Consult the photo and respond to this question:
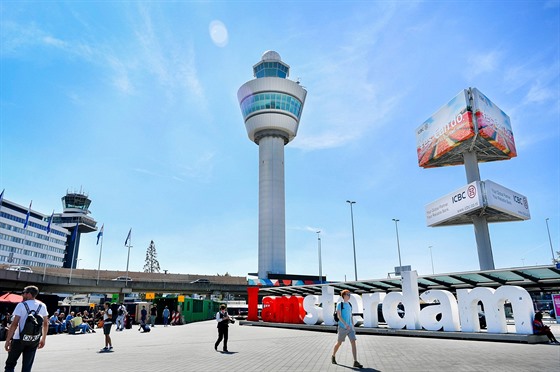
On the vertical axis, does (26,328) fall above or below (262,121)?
below

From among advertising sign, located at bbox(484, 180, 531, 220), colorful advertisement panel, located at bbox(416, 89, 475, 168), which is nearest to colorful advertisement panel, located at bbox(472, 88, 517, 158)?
colorful advertisement panel, located at bbox(416, 89, 475, 168)

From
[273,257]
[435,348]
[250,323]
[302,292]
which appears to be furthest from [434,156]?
[273,257]

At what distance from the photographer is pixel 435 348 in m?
13.0

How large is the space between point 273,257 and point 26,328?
233ft

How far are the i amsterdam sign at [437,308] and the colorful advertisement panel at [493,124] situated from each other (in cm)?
2667

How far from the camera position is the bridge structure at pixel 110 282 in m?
43.0

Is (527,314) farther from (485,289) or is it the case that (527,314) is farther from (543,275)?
(543,275)

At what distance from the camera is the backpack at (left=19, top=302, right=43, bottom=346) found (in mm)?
6660

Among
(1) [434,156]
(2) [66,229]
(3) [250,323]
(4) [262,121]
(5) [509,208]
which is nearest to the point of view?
(3) [250,323]

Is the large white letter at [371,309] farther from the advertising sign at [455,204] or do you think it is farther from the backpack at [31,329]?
the advertising sign at [455,204]

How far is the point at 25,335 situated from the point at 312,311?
1972cm

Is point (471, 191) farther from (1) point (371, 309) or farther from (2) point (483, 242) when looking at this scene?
(1) point (371, 309)

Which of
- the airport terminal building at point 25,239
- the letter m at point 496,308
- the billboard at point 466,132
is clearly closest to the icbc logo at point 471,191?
the billboard at point 466,132

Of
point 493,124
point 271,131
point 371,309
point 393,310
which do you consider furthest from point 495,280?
point 271,131
